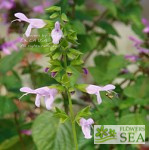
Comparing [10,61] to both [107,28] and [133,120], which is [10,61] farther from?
[133,120]

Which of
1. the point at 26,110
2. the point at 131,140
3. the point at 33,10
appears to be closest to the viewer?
the point at 131,140

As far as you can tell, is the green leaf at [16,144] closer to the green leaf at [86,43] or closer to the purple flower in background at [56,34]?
the green leaf at [86,43]

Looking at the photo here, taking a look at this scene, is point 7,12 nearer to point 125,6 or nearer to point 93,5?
point 125,6

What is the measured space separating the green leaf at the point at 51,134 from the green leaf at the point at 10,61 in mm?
Result: 246

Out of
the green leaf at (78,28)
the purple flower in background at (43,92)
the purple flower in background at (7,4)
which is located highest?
the purple flower in background at (7,4)

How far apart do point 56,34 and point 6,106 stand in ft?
1.78

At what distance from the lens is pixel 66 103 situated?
1010 mm

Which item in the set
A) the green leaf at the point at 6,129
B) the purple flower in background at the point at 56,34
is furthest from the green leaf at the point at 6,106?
the purple flower in background at the point at 56,34

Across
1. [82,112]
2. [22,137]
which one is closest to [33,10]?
[22,137]

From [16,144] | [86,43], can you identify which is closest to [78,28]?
[86,43]

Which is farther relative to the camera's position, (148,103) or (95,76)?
(95,76)

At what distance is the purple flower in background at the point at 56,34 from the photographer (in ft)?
2.11

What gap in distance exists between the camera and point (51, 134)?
94 centimetres

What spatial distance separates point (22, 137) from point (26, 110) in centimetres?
28
